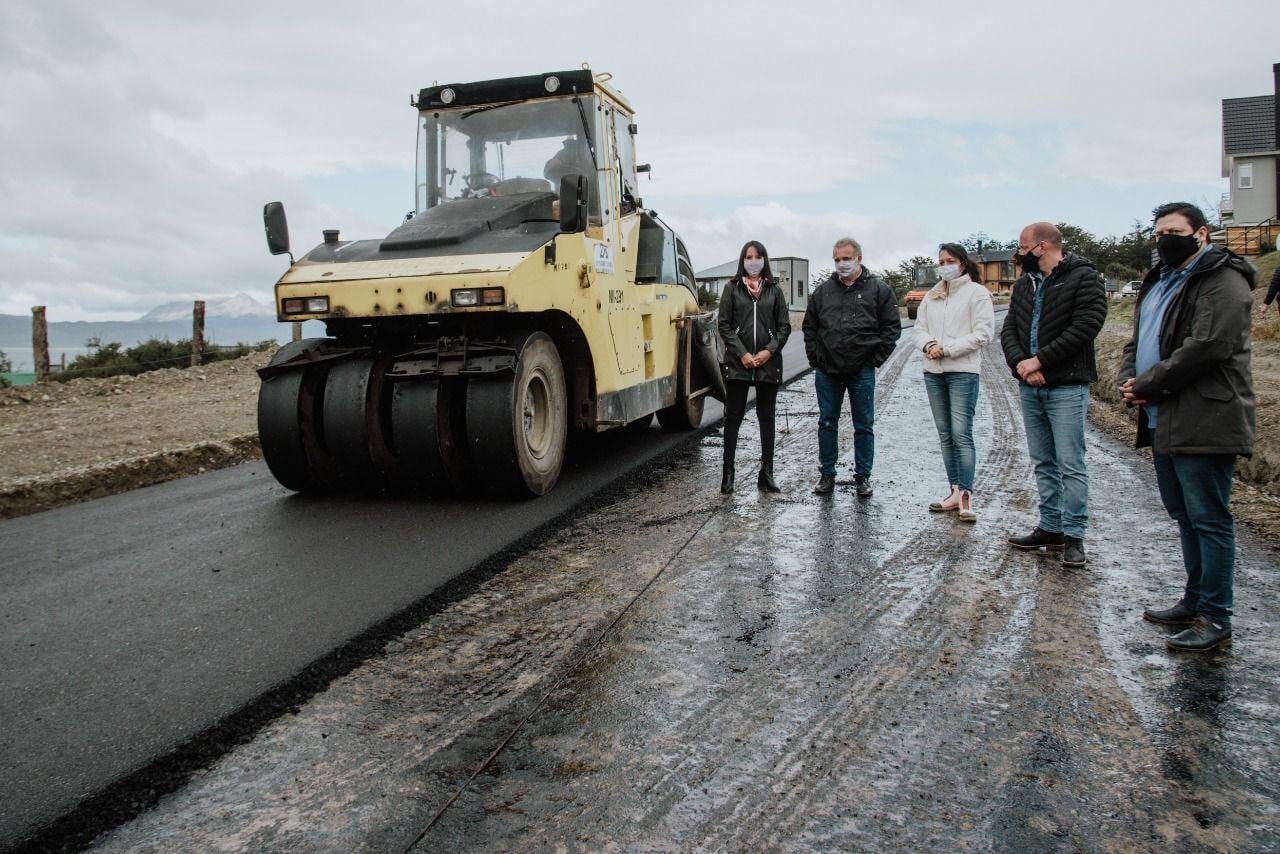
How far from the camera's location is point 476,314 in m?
6.96

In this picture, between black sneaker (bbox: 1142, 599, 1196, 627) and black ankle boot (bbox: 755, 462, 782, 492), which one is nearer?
black sneaker (bbox: 1142, 599, 1196, 627)

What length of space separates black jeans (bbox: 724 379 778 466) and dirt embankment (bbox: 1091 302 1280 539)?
3009 millimetres

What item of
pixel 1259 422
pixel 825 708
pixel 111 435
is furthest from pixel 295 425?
pixel 1259 422

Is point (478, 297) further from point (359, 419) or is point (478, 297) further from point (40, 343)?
point (40, 343)

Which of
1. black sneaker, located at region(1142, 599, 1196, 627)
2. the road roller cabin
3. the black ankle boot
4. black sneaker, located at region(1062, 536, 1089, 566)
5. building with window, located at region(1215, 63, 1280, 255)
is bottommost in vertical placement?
black sneaker, located at region(1142, 599, 1196, 627)

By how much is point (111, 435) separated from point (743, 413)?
6735 mm

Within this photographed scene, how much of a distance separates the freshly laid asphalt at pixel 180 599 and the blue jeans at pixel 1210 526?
340 centimetres

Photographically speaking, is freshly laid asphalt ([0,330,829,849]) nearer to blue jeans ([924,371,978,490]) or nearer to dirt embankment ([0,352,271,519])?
dirt embankment ([0,352,271,519])

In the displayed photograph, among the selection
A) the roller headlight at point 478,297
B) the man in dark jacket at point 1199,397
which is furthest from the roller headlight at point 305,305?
the man in dark jacket at point 1199,397

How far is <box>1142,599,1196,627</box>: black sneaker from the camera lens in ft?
13.8

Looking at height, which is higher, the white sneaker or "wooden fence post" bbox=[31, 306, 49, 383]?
"wooden fence post" bbox=[31, 306, 49, 383]

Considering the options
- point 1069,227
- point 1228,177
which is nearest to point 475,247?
point 1228,177

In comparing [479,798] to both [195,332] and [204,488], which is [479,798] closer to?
[204,488]

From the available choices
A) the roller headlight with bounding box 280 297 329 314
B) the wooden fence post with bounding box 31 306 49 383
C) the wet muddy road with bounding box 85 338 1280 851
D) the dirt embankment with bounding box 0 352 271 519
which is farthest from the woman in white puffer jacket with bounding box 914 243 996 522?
the wooden fence post with bounding box 31 306 49 383
